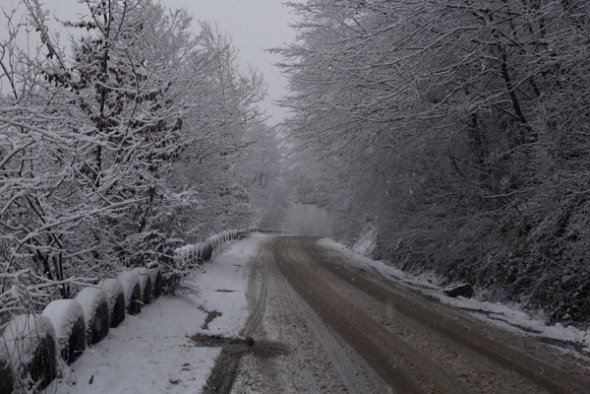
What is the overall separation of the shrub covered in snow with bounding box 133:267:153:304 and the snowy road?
1774 mm

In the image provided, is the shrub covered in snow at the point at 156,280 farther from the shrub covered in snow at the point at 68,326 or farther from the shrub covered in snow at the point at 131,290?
the shrub covered in snow at the point at 68,326

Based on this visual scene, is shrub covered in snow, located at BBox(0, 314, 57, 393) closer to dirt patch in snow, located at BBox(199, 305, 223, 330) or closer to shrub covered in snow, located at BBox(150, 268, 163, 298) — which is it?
dirt patch in snow, located at BBox(199, 305, 223, 330)

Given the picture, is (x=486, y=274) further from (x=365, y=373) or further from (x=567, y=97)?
(x=365, y=373)

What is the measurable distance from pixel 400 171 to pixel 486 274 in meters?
5.08

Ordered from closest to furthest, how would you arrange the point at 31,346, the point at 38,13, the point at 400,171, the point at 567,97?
1. the point at 31,346
2. the point at 38,13
3. the point at 567,97
4. the point at 400,171

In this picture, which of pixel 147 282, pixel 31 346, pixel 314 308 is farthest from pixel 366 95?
pixel 31 346

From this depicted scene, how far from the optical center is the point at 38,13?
25.3 feet

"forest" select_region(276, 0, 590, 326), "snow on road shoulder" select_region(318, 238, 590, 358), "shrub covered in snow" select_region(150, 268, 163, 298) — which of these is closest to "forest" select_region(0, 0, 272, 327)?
"shrub covered in snow" select_region(150, 268, 163, 298)

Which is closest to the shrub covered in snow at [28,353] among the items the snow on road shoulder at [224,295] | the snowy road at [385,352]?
A: the snowy road at [385,352]

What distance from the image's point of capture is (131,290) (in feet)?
25.4

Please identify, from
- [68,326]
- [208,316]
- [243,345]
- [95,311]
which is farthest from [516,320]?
[68,326]

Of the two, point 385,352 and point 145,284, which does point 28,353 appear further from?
point 385,352

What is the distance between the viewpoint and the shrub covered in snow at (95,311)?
5.98 metres

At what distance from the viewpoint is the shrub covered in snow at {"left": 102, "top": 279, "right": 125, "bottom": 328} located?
22.6 ft
